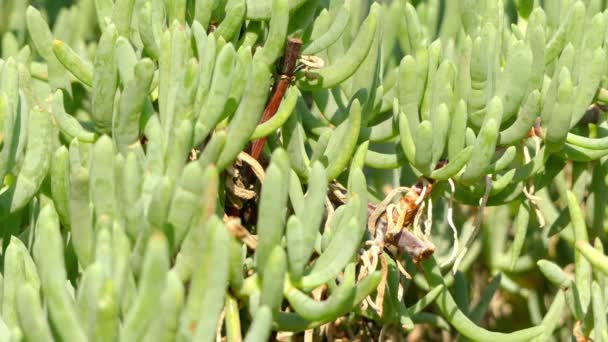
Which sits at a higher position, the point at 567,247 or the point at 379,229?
the point at 379,229

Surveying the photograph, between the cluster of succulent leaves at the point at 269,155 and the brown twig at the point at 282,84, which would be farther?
→ the brown twig at the point at 282,84

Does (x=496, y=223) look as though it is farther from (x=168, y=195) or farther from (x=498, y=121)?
(x=168, y=195)

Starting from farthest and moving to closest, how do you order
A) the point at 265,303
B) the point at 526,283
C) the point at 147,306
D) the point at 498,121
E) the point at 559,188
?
1. the point at 526,283
2. the point at 559,188
3. the point at 498,121
4. the point at 265,303
5. the point at 147,306

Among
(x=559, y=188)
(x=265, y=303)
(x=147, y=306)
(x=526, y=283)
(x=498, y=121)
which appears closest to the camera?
(x=147, y=306)

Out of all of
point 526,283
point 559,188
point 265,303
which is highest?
point 265,303

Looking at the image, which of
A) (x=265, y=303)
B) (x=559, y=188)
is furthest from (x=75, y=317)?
(x=559, y=188)
